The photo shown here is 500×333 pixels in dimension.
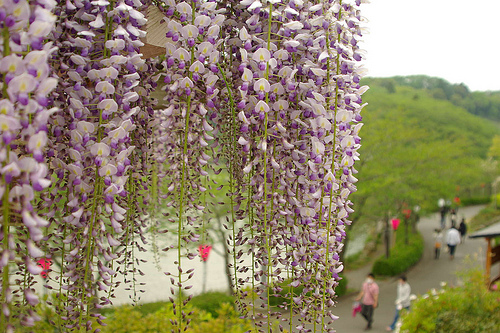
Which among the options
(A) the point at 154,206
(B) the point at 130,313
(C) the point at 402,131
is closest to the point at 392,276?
(C) the point at 402,131

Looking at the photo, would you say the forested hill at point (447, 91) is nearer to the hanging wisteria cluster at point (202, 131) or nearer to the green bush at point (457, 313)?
the green bush at point (457, 313)

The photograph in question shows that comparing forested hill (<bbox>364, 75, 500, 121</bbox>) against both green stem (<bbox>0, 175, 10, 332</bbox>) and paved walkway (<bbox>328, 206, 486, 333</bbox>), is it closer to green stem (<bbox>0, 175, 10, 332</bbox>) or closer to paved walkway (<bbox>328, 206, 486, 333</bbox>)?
paved walkway (<bbox>328, 206, 486, 333</bbox>)

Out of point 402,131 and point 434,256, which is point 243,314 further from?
point 434,256

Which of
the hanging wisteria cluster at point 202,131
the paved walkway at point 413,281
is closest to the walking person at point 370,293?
the paved walkway at point 413,281

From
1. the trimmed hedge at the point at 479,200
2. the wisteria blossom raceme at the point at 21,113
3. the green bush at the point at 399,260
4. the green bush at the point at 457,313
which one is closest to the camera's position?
the wisteria blossom raceme at the point at 21,113

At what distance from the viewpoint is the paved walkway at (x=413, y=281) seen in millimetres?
7555

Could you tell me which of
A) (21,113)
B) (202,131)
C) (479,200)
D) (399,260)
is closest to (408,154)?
(399,260)

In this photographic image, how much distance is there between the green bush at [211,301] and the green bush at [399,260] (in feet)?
17.7

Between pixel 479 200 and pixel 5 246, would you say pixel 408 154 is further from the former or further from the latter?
pixel 479 200

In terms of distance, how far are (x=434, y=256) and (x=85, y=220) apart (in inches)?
528

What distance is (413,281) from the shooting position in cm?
1063

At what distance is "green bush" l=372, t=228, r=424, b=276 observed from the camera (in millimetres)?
10742

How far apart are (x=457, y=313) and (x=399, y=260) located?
6.32 m

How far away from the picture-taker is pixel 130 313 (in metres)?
3.83
